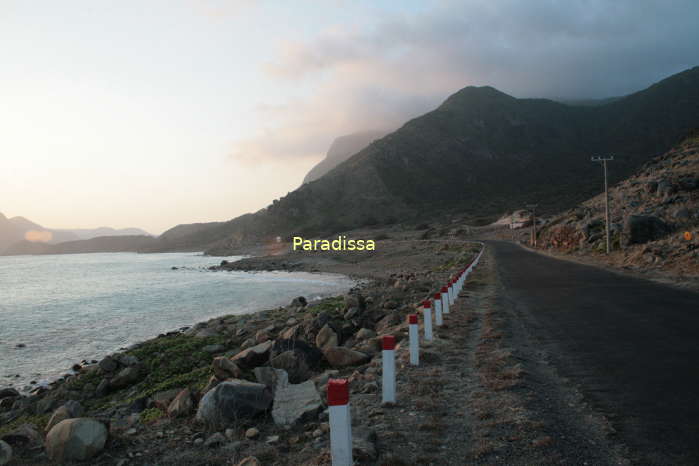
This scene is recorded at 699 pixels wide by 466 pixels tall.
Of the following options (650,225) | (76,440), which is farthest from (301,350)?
(650,225)

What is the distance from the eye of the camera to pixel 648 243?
81.5ft

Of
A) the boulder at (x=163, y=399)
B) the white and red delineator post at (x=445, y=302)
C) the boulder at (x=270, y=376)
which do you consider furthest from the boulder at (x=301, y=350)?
the white and red delineator post at (x=445, y=302)

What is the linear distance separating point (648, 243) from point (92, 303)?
38186 mm

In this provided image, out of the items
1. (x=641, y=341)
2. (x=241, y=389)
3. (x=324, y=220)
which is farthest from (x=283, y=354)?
(x=324, y=220)

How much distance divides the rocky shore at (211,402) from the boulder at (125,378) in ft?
0.09

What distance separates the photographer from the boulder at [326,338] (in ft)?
39.2

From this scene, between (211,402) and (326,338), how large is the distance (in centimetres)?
626

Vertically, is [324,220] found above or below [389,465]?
above

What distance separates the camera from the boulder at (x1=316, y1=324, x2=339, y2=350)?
39.2 ft

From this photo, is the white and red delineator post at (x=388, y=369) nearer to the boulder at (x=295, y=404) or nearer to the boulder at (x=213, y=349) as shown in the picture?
the boulder at (x=295, y=404)

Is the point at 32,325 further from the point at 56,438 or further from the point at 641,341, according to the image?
the point at 641,341

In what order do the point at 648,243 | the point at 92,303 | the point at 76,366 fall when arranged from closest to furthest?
the point at 76,366 < the point at 648,243 < the point at 92,303

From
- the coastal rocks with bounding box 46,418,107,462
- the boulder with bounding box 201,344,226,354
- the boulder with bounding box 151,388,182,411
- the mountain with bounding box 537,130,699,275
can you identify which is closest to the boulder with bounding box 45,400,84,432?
the boulder with bounding box 151,388,182,411

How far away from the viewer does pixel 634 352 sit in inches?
309
